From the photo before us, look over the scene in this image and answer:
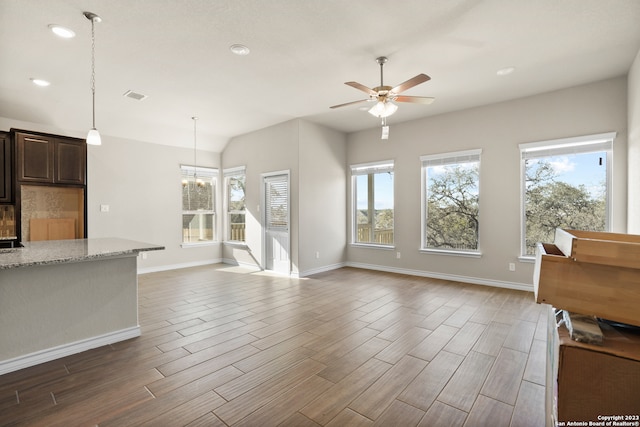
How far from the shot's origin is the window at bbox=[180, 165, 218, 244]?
679 cm

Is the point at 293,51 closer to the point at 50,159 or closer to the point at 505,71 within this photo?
the point at 505,71

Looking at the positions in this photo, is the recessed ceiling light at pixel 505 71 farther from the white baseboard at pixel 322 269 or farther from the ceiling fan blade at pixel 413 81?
the white baseboard at pixel 322 269

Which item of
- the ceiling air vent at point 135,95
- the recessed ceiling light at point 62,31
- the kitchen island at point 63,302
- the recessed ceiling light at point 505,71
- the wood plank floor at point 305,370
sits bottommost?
the wood plank floor at point 305,370

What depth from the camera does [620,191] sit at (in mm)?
3859

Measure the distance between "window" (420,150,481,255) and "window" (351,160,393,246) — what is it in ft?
2.46

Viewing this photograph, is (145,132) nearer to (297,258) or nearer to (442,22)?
(297,258)

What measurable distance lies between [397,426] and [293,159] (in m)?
4.64

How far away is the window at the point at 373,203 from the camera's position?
240 inches

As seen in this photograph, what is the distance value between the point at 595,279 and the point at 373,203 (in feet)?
18.3

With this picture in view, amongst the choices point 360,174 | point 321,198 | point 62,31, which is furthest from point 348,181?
point 62,31

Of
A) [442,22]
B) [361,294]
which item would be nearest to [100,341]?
[361,294]

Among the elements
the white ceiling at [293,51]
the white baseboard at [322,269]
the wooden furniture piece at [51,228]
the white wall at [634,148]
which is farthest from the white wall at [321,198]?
the white wall at [634,148]

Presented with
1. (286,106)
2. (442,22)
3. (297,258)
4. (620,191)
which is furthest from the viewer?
(297,258)

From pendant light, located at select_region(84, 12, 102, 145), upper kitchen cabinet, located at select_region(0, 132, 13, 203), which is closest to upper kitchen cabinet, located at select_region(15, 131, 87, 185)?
upper kitchen cabinet, located at select_region(0, 132, 13, 203)
